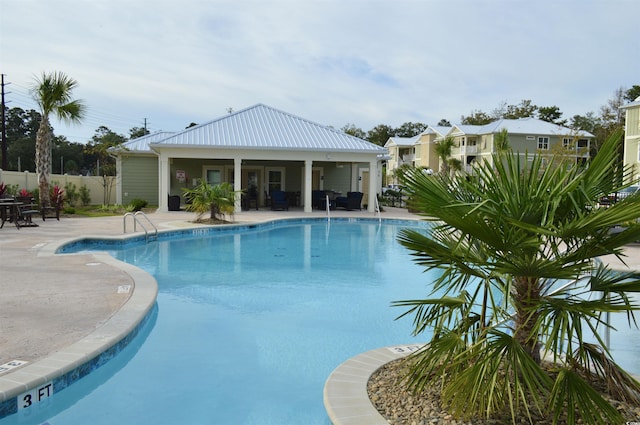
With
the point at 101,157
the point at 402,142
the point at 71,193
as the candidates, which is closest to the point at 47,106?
the point at 71,193

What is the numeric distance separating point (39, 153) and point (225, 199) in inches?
283

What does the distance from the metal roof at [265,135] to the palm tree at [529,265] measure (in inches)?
739

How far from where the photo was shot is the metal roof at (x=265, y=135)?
71.0ft

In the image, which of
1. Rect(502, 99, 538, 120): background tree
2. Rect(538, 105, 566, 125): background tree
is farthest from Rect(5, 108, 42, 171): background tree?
Rect(538, 105, 566, 125): background tree

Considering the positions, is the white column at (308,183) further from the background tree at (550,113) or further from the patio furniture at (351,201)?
the background tree at (550,113)

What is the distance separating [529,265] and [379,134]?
70701 mm

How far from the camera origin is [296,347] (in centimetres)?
605

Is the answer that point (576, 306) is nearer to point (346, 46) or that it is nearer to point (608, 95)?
point (346, 46)

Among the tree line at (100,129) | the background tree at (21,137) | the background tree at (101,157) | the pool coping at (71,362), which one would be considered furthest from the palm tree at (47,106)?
the background tree at (21,137)

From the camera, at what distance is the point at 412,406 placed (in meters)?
3.43

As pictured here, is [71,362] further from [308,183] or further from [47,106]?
[308,183]

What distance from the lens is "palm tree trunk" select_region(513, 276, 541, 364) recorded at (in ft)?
10.4

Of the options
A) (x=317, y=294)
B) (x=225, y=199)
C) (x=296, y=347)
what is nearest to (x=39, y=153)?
(x=225, y=199)

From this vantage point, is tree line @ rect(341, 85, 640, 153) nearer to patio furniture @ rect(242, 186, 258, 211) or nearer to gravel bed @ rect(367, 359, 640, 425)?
patio furniture @ rect(242, 186, 258, 211)
